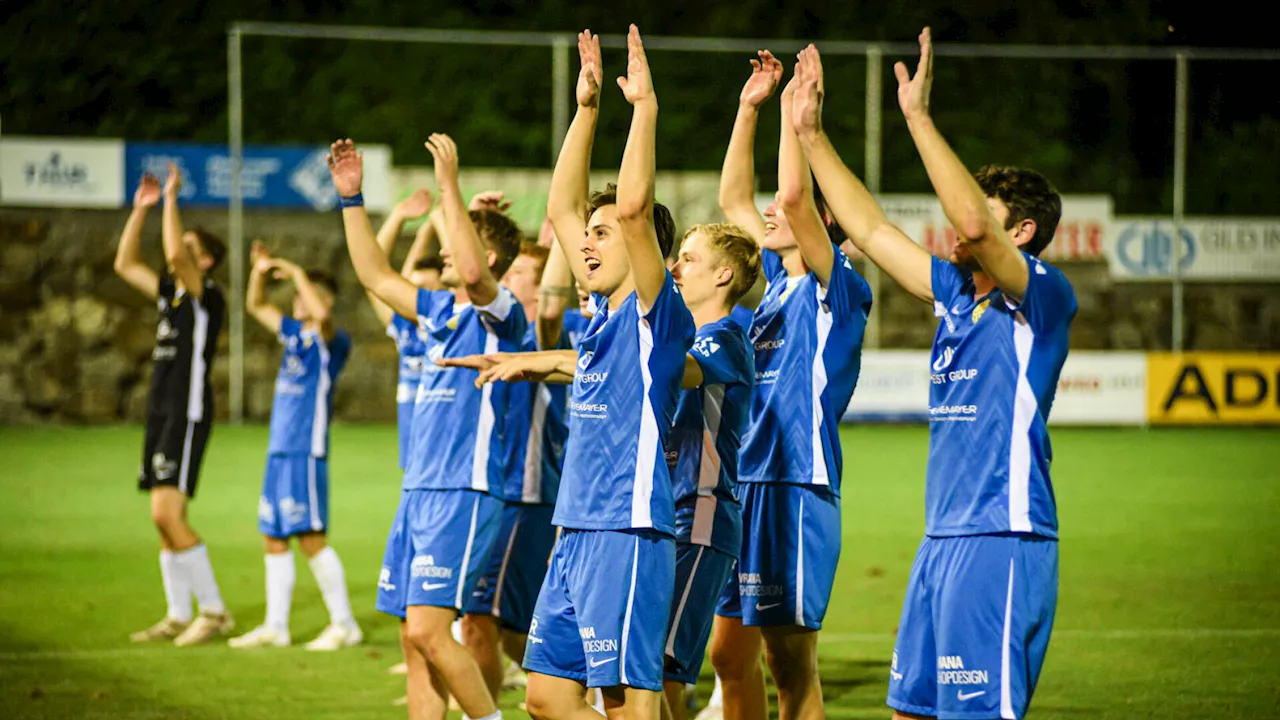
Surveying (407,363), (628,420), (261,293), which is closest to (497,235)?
(628,420)

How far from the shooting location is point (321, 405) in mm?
9234

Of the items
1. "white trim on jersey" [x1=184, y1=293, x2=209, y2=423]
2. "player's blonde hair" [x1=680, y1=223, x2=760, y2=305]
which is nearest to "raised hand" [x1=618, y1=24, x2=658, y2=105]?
"player's blonde hair" [x1=680, y1=223, x2=760, y2=305]

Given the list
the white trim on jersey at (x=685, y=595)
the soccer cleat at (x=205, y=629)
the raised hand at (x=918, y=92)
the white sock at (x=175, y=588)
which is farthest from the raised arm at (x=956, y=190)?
the white sock at (x=175, y=588)

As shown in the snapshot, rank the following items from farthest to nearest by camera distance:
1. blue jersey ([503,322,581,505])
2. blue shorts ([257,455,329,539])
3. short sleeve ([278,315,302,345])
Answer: short sleeve ([278,315,302,345])
blue shorts ([257,455,329,539])
blue jersey ([503,322,581,505])

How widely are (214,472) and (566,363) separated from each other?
42.2ft

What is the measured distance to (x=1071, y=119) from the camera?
26859mm

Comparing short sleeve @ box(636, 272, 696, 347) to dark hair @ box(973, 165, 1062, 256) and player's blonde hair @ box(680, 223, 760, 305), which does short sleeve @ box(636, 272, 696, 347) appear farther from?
dark hair @ box(973, 165, 1062, 256)

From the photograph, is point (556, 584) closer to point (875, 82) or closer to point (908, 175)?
point (875, 82)

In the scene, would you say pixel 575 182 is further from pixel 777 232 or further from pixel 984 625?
pixel 984 625

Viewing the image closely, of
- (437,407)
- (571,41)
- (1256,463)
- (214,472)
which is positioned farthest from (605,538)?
(571,41)

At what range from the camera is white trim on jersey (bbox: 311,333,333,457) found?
918 centimetres

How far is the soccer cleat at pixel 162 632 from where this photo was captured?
29.0 ft

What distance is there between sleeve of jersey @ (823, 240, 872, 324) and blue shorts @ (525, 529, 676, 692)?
131cm

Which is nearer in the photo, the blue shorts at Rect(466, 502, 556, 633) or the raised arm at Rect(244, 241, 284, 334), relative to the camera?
the blue shorts at Rect(466, 502, 556, 633)
